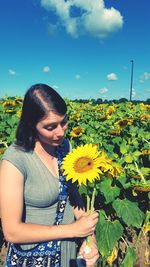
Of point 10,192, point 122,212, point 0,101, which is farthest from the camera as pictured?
point 0,101

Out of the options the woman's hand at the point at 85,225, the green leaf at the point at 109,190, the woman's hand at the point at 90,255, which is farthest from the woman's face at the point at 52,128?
the green leaf at the point at 109,190

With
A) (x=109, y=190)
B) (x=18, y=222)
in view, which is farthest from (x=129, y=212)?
(x=18, y=222)

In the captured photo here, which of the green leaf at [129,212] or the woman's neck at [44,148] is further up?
the woman's neck at [44,148]

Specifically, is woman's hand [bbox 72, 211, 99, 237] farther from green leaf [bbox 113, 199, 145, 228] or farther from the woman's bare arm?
green leaf [bbox 113, 199, 145, 228]

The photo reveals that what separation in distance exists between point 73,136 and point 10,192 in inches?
120

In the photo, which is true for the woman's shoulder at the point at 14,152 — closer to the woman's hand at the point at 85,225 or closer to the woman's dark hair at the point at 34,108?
the woman's dark hair at the point at 34,108

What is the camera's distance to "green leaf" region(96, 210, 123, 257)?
229 centimetres

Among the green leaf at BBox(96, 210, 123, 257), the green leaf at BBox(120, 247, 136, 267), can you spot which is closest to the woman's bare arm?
the green leaf at BBox(96, 210, 123, 257)

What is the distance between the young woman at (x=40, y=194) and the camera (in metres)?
1.78

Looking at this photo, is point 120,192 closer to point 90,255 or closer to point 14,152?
point 90,255

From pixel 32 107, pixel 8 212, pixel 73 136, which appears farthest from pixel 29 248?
pixel 73 136

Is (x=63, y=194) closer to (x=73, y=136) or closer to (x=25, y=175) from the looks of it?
(x=25, y=175)

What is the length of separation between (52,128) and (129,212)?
0.84m

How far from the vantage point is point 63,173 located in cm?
189
